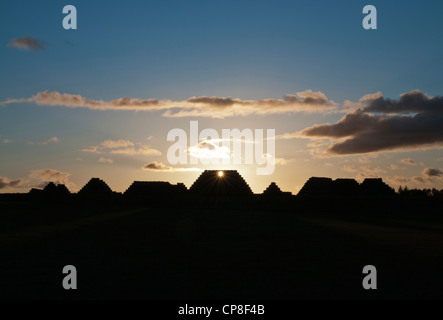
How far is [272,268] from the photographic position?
8.57m

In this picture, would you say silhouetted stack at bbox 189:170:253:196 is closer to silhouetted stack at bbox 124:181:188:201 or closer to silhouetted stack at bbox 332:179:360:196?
silhouetted stack at bbox 124:181:188:201

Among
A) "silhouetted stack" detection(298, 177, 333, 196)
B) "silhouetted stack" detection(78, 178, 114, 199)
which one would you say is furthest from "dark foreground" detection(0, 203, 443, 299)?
"silhouetted stack" detection(78, 178, 114, 199)

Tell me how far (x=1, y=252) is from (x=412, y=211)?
3411 cm

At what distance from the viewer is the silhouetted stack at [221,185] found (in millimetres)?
49812

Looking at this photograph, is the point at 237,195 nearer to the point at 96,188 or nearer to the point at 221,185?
the point at 221,185


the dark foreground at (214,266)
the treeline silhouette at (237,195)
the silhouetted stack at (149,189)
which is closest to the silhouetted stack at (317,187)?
the treeline silhouette at (237,195)

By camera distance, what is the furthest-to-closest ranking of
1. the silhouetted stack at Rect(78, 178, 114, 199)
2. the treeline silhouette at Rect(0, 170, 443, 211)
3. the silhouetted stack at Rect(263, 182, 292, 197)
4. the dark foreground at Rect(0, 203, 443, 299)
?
the silhouetted stack at Rect(263, 182, 292, 197), the silhouetted stack at Rect(78, 178, 114, 199), the treeline silhouette at Rect(0, 170, 443, 211), the dark foreground at Rect(0, 203, 443, 299)

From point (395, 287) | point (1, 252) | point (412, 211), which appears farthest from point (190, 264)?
point (412, 211)

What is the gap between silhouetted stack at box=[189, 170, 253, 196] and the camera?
163 feet

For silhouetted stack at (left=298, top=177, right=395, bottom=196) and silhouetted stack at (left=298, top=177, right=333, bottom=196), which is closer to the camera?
silhouetted stack at (left=298, top=177, right=333, bottom=196)

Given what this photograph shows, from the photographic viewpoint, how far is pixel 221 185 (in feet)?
166

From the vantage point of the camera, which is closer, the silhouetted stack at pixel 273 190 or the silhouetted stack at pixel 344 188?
the silhouetted stack at pixel 344 188

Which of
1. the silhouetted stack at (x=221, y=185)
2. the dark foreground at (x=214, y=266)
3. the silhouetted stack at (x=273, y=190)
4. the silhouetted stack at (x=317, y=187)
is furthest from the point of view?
the silhouetted stack at (x=273, y=190)

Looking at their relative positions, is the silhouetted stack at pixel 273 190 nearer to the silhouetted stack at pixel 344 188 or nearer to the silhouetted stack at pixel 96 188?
the silhouetted stack at pixel 344 188
